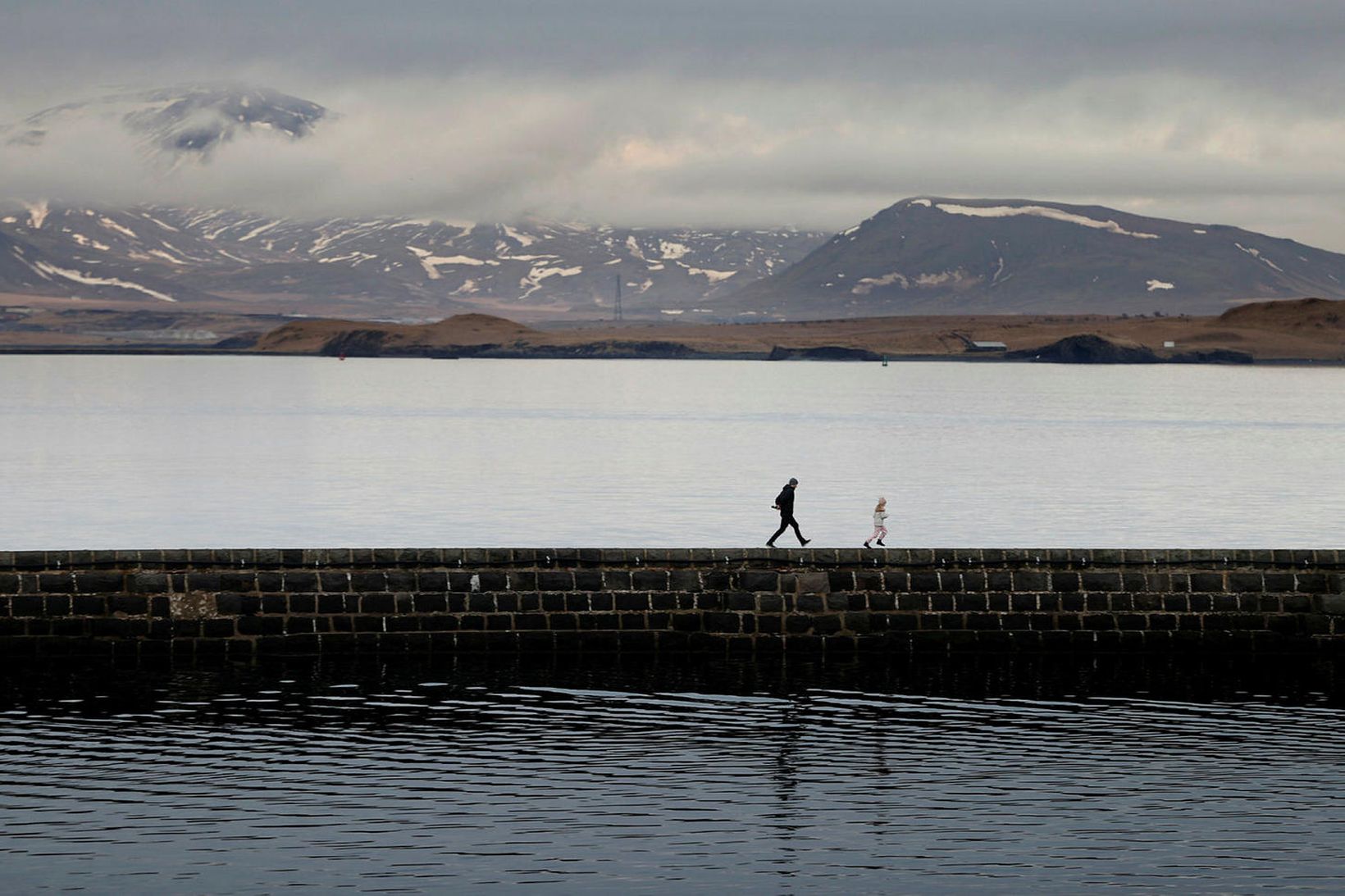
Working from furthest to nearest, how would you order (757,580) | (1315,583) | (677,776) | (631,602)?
(1315,583)
(757,580)
(631,602)
(677,776)

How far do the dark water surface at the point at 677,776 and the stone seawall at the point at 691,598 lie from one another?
39.3 inches

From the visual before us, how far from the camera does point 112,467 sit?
310 feet

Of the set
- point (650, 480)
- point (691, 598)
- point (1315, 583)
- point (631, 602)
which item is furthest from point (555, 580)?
point (650, 480)

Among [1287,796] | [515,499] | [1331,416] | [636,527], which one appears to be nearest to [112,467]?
[515,499]

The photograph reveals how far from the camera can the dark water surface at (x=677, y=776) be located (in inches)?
826

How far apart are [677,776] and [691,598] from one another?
1030 cm

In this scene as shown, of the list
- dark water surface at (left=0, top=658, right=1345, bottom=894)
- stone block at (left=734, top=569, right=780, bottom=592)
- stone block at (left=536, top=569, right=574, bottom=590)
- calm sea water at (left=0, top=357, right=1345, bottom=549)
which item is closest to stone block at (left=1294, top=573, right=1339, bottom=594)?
dark water surface at (left=0, top=658, right=1345, bottom=894)

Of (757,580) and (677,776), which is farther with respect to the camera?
(757,580)

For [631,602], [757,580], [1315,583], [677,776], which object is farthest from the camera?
[1315,583]

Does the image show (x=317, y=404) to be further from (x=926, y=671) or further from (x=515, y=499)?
(x=926, y=671)

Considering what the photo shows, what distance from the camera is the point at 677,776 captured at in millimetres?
25359

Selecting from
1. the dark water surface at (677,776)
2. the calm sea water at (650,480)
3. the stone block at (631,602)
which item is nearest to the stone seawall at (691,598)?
the stone block at (631,602)

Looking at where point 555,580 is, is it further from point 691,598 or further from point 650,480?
point 650,480

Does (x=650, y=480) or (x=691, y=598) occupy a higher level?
(x=650, y=480)
